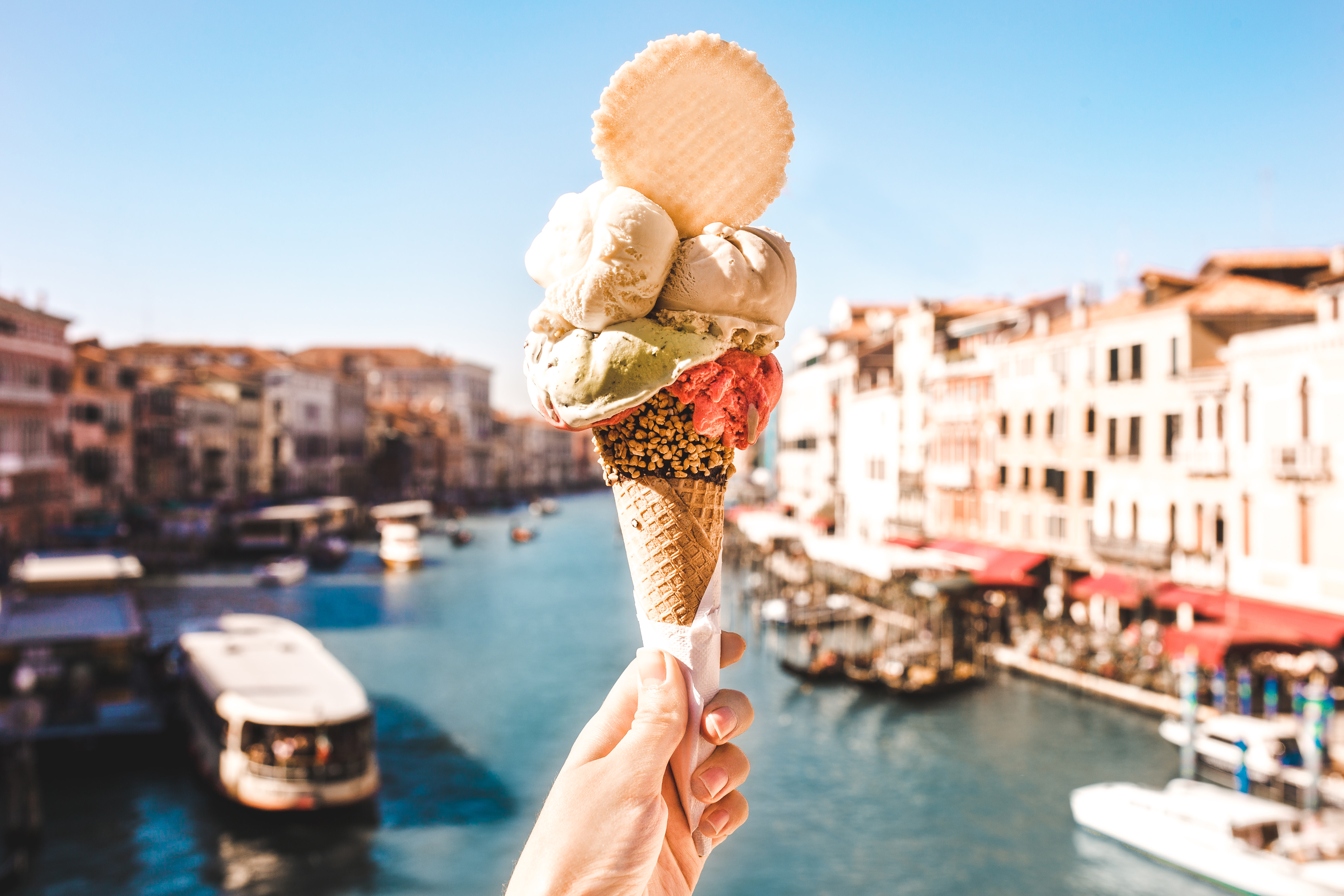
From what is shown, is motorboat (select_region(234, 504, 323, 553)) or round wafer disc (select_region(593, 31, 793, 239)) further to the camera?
motorboat (select_region(234, 504, 323, 553))

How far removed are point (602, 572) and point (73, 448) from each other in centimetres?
2253

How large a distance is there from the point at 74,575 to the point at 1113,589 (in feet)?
80.4

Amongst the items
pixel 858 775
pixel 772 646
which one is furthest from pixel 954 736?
pixel 772 646

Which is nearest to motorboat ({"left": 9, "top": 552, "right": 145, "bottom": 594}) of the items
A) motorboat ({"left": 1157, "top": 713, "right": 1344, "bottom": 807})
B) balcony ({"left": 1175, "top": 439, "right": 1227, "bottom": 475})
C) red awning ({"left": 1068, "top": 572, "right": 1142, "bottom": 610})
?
motorboat ({"left": 1157, "top": 713, "right": 1344, "bottom": 807})

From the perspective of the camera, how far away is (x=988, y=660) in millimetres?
23719

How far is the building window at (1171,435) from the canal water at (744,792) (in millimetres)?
6187

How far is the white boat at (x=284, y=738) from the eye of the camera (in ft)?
50.8

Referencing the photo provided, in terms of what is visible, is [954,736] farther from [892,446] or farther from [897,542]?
[892,446]

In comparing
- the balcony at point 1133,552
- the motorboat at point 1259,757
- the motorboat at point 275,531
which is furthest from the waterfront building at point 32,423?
the motorboat at point 1259,757

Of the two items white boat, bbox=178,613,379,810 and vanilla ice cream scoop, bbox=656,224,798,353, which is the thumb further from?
white boat, bbox=178,613,379,810

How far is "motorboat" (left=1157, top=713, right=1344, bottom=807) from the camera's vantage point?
14.2 m

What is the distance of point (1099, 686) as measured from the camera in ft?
66.7

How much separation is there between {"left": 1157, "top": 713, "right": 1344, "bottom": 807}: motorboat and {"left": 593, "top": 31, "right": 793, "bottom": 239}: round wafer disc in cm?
1555

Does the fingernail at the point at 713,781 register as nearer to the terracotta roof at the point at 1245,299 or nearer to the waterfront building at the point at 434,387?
the terracotta roof at the point at 1245,299
